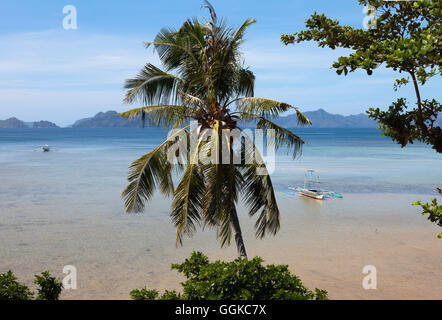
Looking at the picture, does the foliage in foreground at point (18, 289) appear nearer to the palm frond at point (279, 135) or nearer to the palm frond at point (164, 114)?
the palm frond at point (164, 114)

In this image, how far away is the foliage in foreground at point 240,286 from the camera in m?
5.55

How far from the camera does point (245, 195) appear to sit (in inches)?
358

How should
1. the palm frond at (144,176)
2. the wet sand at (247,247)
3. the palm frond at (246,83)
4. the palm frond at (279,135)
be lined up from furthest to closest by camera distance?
the wet sand at (247,247) < the palm frond at (246,83) < the palm frond at (279,135) < the palm frond at (144,176)

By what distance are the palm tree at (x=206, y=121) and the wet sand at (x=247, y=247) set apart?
5.19m

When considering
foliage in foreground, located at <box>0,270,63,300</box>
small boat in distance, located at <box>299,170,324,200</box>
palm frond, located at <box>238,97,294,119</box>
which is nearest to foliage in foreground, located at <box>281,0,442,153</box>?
palm frond, located at <box>238,97,294,119</box>

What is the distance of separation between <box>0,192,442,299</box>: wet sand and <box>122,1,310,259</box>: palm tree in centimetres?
519

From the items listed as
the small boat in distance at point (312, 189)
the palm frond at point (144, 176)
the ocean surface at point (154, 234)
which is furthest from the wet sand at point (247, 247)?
the palm frond at point (144, 176)

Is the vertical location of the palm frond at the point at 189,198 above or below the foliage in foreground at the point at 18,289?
above

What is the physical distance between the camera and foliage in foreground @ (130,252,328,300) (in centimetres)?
555

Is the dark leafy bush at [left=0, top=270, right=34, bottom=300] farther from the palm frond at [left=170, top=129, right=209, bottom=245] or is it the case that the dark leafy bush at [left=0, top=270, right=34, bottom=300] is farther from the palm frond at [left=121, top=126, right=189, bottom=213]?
the palm frond at [left=170, top=129, right=209, bottom=245]

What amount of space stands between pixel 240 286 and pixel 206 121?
472cm

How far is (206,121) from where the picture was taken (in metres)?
9.42

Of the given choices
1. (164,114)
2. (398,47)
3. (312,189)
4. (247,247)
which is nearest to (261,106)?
(164,114)

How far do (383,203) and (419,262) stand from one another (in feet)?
36.4
